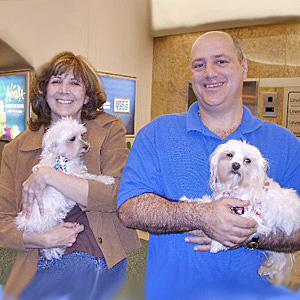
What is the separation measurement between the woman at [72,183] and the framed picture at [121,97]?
4.77 m

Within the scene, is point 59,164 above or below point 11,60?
below

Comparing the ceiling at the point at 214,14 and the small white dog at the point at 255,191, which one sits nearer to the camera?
the small white dog at the point at 255,191

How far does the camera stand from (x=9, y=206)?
6.82 feet

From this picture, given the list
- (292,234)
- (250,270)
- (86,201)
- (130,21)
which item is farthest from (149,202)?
(130,21)

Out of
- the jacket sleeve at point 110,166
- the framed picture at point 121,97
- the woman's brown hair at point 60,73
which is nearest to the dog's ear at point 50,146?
the woman's brown hair at point 60,73

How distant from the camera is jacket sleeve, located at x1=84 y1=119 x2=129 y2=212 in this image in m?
1.95

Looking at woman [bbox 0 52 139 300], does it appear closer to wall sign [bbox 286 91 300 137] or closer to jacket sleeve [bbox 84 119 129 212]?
jacket sleeve [bbox 84 119 129 212]

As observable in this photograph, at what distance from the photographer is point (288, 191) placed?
1.82 metres

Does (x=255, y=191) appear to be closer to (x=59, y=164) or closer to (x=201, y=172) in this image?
(x=201, y=172)

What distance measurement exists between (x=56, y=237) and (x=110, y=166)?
0.44 metres

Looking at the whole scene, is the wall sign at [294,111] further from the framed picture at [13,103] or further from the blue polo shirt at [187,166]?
the blue polo shirt at [187,166]

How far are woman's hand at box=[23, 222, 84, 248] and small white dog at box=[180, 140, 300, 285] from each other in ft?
1.82

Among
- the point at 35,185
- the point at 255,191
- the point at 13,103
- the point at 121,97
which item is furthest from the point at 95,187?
the point at 121,97

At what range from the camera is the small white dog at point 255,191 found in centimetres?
175
